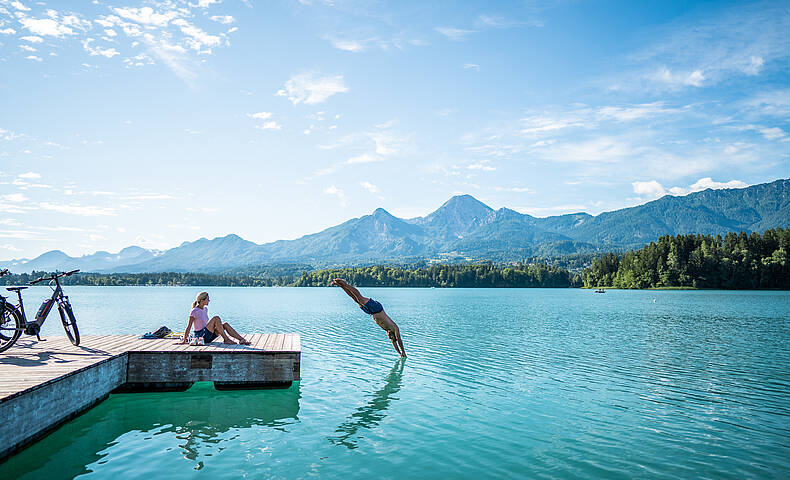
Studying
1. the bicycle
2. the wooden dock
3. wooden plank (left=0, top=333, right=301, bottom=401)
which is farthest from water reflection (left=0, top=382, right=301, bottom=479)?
the bicycle

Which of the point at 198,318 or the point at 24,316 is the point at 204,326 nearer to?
the point at 198,318

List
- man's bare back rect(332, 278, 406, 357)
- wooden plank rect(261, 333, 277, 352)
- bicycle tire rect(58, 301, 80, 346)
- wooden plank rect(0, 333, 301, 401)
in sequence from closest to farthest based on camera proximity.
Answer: wooden plank rect(0, 333, 301, 401) → bicycle tire rect(58, 301, 80, 346) → wooden plank rect(261, 333, 277, 352) → man's bare back rect(332, 278, 406, 357)

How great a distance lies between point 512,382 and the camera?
17625mm

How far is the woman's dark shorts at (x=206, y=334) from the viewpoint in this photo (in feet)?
54.3

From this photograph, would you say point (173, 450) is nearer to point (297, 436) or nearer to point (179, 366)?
point (297, 436)

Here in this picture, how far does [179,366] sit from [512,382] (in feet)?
37.9

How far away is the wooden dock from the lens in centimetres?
1035

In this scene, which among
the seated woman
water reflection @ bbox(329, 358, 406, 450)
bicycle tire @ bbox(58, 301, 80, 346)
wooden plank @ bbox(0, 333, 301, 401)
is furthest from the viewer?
the seated woman

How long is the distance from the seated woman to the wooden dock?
40 cm

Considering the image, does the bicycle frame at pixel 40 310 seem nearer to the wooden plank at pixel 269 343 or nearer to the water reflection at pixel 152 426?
the water reflection at pixel 152 426

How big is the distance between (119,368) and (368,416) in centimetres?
771

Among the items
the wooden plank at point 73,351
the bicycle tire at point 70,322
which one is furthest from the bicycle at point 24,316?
the wooden plank at point 73,351

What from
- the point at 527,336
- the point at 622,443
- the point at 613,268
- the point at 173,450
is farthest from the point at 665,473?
the point at 613,268

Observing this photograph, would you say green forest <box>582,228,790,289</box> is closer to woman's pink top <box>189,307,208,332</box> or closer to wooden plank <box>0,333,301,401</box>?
wooden plank <box>0,333,301,401</box>
